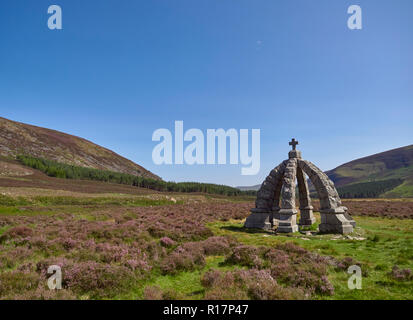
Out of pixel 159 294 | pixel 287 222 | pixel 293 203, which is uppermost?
pixel 293 203

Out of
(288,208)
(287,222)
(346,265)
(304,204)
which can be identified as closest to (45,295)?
(346,265)

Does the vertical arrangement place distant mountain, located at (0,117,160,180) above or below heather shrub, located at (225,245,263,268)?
above

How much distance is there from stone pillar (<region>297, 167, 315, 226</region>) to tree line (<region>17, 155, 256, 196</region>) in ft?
255

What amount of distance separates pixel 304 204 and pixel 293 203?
6.66 metres

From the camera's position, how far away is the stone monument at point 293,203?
1798 centimetres

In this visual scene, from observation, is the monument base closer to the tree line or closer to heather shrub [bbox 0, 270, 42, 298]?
heather shrub [bbox 0, 270, 42, 298]

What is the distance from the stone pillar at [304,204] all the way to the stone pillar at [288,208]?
492 cm

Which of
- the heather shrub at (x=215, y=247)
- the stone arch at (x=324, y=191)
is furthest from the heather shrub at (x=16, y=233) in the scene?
the stone arch at (x=324, y=191)

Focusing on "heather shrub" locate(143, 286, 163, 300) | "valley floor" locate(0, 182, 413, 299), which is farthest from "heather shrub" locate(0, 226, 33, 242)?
"heather shrub" locate(143, 286, 163, 300)

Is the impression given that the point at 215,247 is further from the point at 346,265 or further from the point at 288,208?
the point at 288,208

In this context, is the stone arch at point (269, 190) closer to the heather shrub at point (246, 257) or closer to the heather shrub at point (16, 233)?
the heather shrub at point (246, 257)

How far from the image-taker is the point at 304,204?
24391 millimetres

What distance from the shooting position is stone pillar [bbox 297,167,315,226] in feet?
76.9

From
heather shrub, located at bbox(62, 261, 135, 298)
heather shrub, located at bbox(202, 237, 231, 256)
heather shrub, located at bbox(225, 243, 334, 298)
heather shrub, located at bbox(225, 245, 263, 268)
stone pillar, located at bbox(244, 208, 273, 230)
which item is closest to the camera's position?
heather shrub, located at bbox(62, 261, 135, 298)
